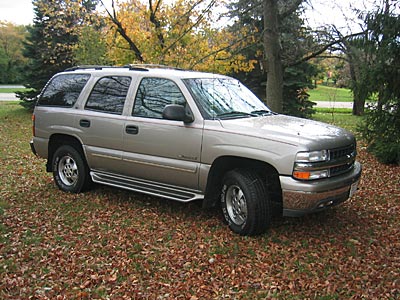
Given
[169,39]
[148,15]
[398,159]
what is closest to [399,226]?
[398,159]

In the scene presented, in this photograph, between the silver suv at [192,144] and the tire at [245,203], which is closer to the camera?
the silver suv at [192,144]

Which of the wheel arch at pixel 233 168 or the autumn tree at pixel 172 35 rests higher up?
the autumn tree at pixel 172 35

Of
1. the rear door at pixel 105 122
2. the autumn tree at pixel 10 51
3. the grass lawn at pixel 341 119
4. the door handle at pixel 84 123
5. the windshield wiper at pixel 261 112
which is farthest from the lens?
the autumn tree at pixel 10 51

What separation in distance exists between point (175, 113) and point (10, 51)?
48108 millimetres

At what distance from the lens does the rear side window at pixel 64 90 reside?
662 centimetres

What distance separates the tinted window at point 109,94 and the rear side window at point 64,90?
335 mm

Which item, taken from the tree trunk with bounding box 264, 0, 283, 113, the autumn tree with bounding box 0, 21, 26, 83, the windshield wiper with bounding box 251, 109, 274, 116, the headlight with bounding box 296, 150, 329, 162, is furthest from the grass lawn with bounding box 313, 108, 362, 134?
the autumn tree with bounding box 0, 21, 26, 83

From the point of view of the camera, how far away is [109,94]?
6.22 metres

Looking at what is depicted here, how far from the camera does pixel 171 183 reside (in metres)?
5.54

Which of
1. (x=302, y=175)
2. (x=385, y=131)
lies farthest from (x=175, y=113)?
(x=385, y=131)

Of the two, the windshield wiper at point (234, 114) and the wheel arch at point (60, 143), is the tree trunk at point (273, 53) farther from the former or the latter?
the wheel arch at point (60, 143)

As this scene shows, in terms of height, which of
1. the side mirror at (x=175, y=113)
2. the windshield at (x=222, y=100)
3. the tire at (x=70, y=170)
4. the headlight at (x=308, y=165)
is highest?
the windshield at (x=222, y=100)

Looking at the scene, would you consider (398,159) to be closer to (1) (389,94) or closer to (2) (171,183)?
(1) (389,94)

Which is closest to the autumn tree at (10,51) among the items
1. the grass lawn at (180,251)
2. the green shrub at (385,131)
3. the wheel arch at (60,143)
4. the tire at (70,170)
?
the wheel arch at (60,143)
